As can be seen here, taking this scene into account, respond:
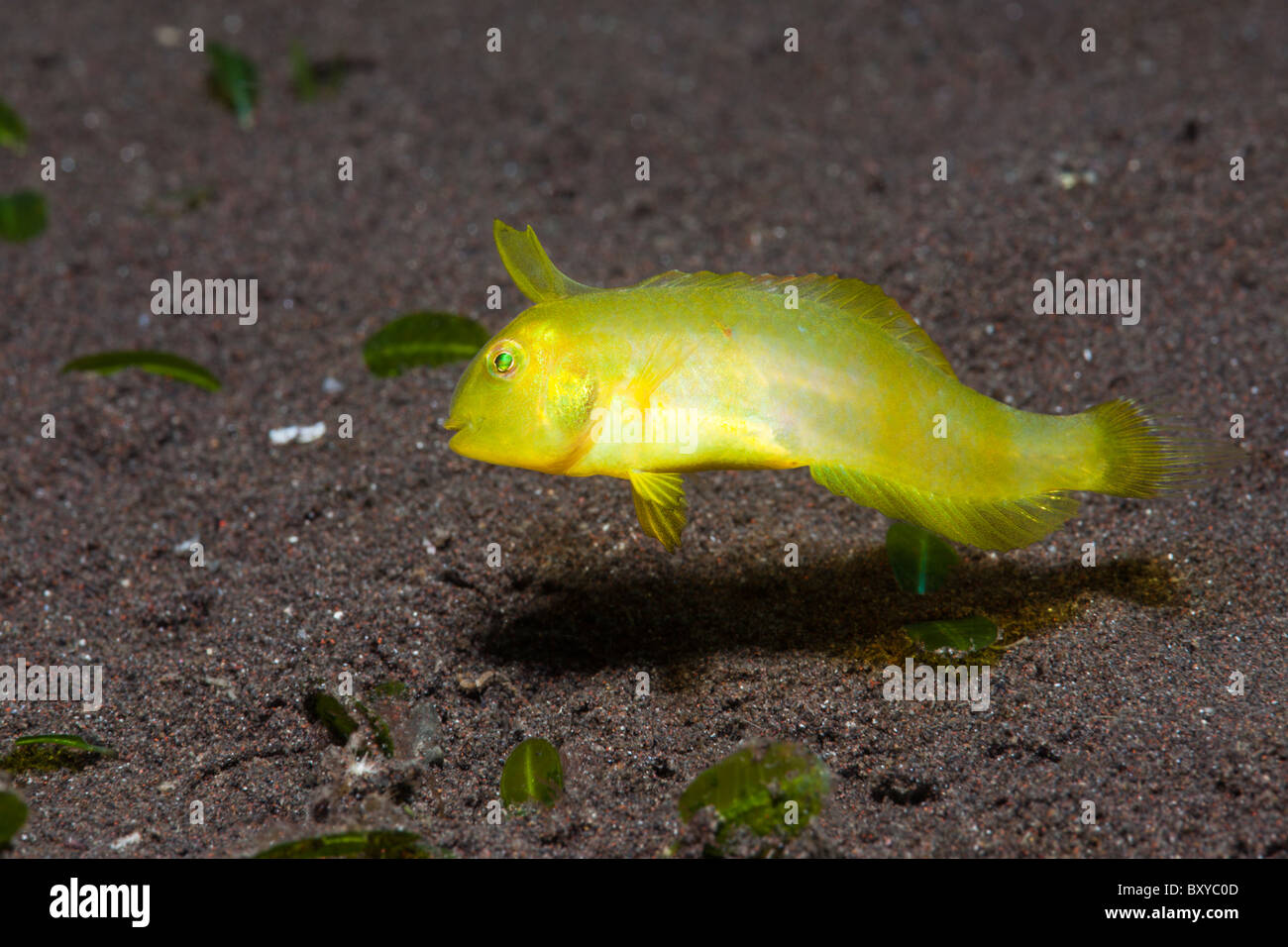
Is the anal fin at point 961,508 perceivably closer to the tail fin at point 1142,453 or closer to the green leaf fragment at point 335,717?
the tail fin at point 1142,453

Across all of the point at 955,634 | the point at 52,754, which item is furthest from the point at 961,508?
the point at 52,754

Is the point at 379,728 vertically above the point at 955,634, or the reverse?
the point at 955,634

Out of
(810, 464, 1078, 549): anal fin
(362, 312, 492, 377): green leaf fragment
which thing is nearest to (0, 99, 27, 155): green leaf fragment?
(362, 312, 492, 377): green leaf fragment

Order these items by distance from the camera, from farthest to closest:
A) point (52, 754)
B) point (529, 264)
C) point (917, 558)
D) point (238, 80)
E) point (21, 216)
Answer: point (238, 80), point (21, 216), point (917, 558), point (52, 754), point (529, 264)

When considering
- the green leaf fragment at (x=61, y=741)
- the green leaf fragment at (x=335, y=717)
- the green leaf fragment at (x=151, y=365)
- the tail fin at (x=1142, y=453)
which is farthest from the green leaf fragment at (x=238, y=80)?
the tail fin at (x=1142, y=453)

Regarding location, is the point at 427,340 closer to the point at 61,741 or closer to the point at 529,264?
the point at 529,264

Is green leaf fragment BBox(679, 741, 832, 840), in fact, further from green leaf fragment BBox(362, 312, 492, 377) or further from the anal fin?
green leaf fragment BBox(362, 312, 492, 377)
